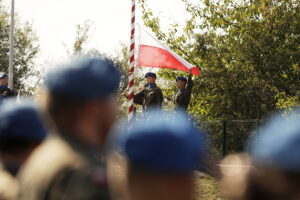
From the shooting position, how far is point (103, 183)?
1.97m

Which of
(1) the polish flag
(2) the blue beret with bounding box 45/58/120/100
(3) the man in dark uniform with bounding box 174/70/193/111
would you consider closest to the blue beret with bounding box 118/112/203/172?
(2) the blue beret with bounding box 45/58/120/100

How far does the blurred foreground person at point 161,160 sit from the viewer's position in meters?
1.70

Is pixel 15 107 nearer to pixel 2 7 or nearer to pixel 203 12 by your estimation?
pixel 203 12

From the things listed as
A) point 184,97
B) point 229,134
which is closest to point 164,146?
point 184,97

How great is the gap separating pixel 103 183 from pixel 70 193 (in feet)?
0.39

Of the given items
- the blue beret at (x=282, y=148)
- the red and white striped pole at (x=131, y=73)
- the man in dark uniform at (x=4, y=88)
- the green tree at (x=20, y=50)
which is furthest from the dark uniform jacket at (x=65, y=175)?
the green tree at (x=20, y=50)

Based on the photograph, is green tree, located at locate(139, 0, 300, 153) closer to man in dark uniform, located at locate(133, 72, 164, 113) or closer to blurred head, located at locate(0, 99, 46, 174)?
man in dark uniform, located at locate(133, 72, 164, 113)

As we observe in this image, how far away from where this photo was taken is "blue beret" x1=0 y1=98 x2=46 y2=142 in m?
2.47

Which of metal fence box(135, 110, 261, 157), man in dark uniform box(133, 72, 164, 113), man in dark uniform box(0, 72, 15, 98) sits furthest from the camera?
metal fence box(135, 110, 261, 157)

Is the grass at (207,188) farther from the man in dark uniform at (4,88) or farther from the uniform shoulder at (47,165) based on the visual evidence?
the uniform shoulder at (47,165)

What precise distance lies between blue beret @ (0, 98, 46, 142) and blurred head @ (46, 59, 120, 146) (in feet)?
1.15

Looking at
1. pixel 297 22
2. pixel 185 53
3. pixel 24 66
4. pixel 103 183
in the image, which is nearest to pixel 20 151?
pixel 103 183

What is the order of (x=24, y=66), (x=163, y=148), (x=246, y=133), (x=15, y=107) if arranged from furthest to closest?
1. (x=24, y=66)
2. (x=246, y=133)
3. (x=15, y=107)
4. (x=163, y=148)

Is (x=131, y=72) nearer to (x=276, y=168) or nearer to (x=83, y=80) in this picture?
(x=83, y=80)
